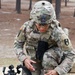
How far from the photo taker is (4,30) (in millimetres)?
14445

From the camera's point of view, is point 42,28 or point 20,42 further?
point 20,42

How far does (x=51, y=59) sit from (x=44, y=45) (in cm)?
12

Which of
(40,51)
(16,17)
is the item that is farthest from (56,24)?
(16,17)

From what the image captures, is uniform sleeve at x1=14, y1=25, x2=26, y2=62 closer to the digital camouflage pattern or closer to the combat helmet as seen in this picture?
the digital camouflage pattern

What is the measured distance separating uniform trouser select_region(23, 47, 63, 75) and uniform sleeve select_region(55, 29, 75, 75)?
0.06 meters

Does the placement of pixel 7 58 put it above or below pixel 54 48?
below

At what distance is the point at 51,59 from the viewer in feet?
7.18

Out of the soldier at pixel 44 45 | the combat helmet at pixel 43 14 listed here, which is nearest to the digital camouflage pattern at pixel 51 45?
the soldier at pixel 44 45

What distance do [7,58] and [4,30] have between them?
6.15 metres

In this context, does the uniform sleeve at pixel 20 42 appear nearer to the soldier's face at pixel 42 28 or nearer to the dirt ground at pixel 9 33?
the soldier's face at pixel 42 28

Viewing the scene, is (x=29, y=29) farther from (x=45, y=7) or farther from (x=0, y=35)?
(x=0, y=35)

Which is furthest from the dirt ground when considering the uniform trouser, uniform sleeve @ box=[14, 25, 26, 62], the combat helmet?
the combat helmet

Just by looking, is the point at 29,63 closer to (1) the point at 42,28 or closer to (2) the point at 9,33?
(1) the point at 42,28

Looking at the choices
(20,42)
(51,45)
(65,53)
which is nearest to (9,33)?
(20,42)
